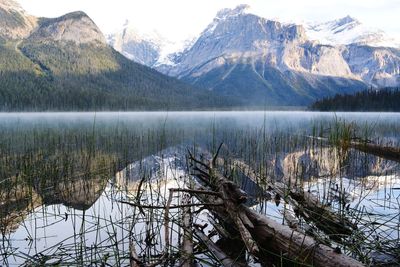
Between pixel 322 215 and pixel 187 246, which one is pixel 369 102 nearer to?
pixel 322 215

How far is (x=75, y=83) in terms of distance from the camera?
495ft

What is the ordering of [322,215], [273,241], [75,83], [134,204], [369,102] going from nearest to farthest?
1. [273,241]
2. [134,204]
3. [322,215]
4. [369,102]
5. [75,83]

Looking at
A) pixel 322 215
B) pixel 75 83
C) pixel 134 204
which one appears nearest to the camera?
pixel 134 204

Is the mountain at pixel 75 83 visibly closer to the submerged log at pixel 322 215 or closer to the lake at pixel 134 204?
the lake at pixel 134 204

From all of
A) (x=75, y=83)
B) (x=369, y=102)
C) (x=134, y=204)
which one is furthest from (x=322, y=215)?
(x=75, y=83)

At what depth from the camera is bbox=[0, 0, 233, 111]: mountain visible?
113312 mm

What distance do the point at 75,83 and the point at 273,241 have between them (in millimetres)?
158363

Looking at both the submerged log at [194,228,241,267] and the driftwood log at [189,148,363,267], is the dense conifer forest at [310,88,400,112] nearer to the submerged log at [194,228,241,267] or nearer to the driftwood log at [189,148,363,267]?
the submerged log at [194,228,241,267]

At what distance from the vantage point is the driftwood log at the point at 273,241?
10.3ft

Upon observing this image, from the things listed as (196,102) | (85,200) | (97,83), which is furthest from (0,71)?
(85,200)

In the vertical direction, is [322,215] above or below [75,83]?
below

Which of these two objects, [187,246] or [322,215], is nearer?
[187,246]

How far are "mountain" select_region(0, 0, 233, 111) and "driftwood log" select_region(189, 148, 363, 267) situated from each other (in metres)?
91.9

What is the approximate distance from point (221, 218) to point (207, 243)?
0.68 metres
